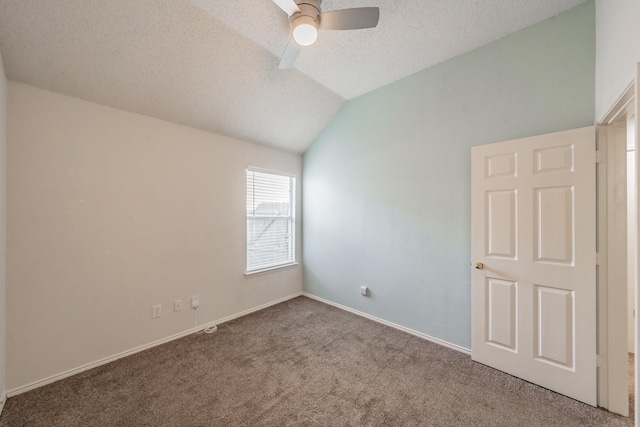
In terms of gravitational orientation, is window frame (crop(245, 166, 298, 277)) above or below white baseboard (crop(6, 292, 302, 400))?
above

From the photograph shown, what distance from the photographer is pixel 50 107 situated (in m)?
1.99

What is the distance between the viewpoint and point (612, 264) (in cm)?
170

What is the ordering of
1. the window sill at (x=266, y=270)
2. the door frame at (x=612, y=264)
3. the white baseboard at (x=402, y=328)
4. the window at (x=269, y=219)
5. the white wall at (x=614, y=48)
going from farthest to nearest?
the window at (x=269, y=219) < the window sill at (x=266, y=270) < the white baseboard at (x=402, y=328) < the door frame at (x=612, y=264) < the white wall at (x=614, y=48)

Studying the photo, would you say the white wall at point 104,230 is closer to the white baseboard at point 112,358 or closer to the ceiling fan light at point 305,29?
the white baseboard at point 112,358

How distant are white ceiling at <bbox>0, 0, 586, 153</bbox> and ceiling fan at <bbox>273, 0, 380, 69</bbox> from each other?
0.33 m

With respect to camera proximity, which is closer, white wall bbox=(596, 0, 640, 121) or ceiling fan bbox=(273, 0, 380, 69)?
white wall bbox=(596, 0, 640, 121)

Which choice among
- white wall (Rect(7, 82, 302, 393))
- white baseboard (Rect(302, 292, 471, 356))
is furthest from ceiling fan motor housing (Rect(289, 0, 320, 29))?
white baseboard (Rect(302, 292, 471, 356))

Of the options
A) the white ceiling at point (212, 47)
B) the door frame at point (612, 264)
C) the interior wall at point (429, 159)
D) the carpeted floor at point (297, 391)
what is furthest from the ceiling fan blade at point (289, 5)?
the carpeted floor at point (297, 391)

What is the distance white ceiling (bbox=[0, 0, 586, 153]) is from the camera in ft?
5.65

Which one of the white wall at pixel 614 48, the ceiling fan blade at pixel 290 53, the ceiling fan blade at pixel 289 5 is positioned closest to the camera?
the white wall at pixel 614 48

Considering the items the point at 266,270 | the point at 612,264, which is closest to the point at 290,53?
the point at 266,270

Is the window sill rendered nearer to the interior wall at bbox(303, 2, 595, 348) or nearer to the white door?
the interior wall at bbox(303, 2, 595, 348)

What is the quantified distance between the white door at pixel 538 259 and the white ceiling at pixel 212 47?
1102mm

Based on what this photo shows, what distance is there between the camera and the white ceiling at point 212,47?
172cm
